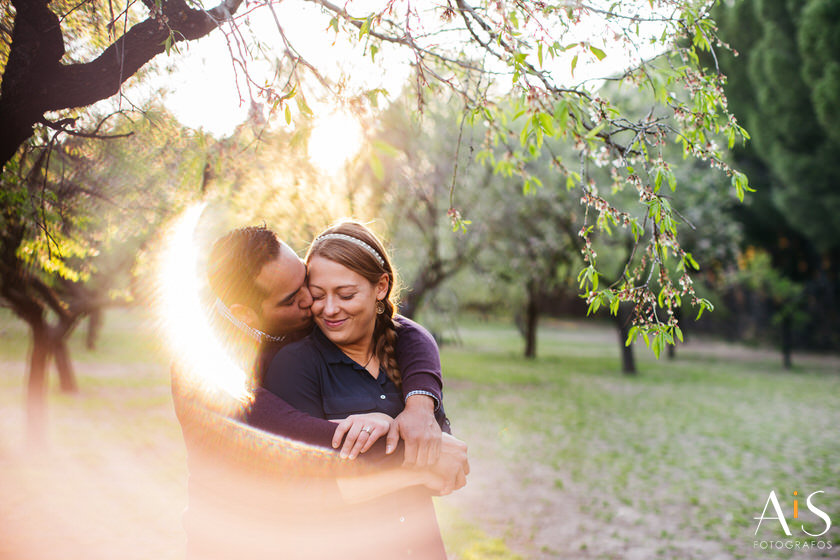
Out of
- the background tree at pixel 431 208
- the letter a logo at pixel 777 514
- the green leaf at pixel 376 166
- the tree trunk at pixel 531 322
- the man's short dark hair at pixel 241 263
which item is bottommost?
the letter a logo at pixel 777 514

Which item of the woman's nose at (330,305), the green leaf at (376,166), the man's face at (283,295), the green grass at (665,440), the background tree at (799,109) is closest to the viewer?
the green leaf at (376,166)

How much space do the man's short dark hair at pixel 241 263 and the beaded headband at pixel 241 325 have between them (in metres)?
0.03

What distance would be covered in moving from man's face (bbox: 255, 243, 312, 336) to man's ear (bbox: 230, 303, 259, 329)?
23mm

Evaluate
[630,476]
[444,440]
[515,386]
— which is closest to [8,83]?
[444,440]

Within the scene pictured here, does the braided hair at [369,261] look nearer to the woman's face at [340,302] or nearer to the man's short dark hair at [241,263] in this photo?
the woman's face at [340,302]

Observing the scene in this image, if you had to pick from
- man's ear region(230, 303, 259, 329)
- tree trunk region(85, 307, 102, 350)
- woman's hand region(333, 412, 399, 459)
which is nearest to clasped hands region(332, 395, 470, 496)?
woman's hand region(333, 412, 399, 459)

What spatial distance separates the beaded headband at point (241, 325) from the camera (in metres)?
2.67

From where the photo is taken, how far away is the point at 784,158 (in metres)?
21.3

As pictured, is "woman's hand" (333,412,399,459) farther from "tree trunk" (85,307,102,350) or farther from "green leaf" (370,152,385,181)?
"tree trunk" (85,307,102,350)

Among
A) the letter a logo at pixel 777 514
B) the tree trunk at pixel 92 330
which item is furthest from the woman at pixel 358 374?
the tree trunk at pixel 92 330

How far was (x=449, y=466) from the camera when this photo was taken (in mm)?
2398

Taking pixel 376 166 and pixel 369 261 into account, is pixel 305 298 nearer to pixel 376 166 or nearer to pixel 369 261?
pixel 369 261

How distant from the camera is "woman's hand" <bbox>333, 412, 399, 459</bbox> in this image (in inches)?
86.4

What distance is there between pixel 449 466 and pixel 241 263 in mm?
1321
